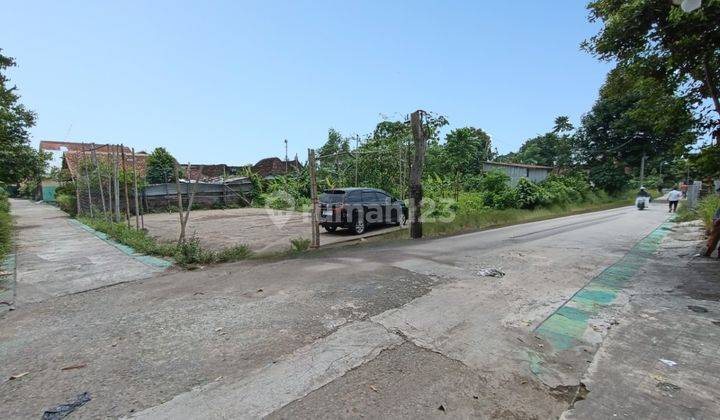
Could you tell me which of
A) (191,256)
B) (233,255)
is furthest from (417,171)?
(191,256)

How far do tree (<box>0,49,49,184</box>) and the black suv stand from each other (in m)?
10.7

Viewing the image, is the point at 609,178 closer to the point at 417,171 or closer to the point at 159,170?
the point at 417,171

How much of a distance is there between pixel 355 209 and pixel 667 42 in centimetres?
805

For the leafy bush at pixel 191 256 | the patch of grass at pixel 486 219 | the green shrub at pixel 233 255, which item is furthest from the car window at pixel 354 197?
the leafy bush at pixel 191 256

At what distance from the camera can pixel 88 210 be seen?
1656 centimetres

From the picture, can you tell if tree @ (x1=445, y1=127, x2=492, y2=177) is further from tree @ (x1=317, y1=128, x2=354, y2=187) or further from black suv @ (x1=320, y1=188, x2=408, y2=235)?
black suv @ (x1=320, y1=188, x2=408, y2=235)

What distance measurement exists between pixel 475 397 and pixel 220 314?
118 inches

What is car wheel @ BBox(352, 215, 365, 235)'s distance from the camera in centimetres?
1179

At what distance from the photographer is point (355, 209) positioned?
11664 millimetres

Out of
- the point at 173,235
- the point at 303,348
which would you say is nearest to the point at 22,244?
the point at 173,235

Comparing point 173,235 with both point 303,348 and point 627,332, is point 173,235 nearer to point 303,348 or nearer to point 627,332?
point 303,348

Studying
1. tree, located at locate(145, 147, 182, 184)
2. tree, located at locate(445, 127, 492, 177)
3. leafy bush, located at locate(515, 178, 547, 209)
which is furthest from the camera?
tree, located at locate(445, 127, 492, 177)

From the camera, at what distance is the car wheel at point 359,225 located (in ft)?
38.7

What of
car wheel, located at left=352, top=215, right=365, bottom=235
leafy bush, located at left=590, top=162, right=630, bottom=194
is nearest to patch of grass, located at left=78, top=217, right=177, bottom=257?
car wheel, located at left=352, top=215, right=365, bottom=235
